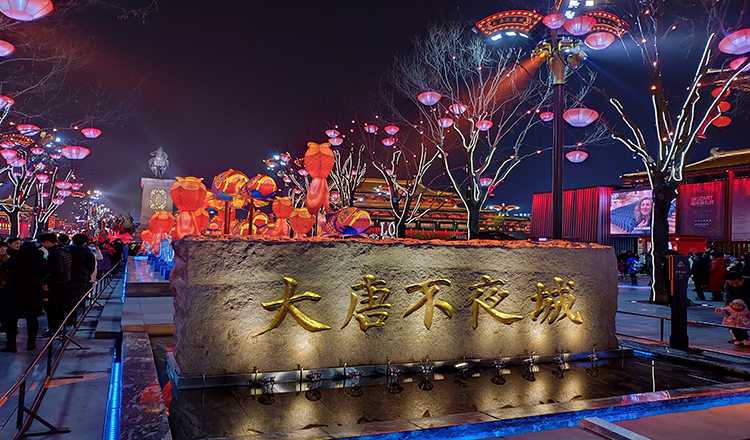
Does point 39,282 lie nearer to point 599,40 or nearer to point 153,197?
point 599,40

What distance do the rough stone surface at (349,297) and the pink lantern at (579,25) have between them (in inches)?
174

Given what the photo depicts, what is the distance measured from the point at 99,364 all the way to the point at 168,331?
4.67 feet

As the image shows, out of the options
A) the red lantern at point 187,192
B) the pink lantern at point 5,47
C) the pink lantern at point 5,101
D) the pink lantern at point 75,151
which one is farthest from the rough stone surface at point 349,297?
the pink lantern at point 75,151

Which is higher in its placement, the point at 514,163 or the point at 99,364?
the point at 514,163

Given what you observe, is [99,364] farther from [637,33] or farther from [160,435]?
[637,33]

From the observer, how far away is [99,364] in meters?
5.64

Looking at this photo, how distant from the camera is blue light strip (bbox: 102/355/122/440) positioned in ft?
11.3

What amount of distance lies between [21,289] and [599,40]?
1086 cm

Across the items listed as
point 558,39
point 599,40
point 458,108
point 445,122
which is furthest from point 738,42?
point 445,122

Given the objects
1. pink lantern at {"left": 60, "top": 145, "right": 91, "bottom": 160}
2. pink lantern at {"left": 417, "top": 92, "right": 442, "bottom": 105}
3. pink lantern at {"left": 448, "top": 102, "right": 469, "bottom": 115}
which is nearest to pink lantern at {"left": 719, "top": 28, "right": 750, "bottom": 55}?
pink lantern at {"left": 448, "top": 102, "right": 469, "bottom": 115}

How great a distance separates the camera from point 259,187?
8289 millimetres

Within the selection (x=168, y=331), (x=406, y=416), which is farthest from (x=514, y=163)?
(x=406, y=416)

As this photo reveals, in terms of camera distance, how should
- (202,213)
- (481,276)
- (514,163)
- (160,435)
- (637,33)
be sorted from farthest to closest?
(514,163)
(202,213)
(637,33)
(481,276)
(160,435)

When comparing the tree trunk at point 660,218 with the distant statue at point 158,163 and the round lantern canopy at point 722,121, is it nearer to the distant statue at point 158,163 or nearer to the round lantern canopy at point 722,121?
the round lantern canopy at point 722,121
